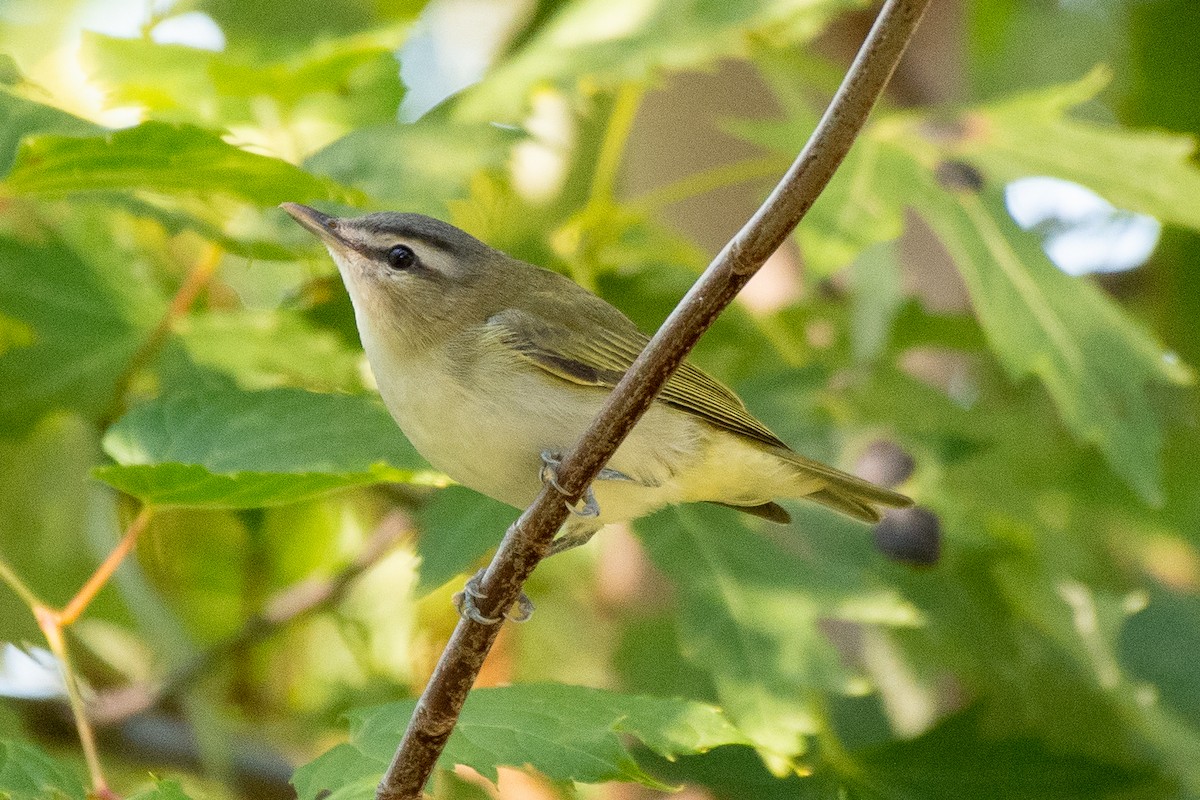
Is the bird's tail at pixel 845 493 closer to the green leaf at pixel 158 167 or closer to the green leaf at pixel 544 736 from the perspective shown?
the green leaf at pixel 544 736

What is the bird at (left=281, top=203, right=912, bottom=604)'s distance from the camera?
6.61 ft

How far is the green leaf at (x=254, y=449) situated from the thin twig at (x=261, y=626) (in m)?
1.01

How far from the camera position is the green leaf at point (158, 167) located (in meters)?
1.79

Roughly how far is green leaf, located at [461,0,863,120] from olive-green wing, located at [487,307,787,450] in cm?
58

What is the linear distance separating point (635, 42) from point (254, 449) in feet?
4.16

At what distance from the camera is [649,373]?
136cm

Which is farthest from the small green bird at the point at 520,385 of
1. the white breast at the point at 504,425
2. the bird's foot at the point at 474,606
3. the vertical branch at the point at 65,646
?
the vertical branch at the point at 65,646

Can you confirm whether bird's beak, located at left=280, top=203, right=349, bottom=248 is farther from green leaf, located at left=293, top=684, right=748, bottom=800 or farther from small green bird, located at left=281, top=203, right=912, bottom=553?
green leaf, located at left=293, top=684, right=748, bottom=800

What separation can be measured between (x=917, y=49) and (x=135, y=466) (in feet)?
9.88

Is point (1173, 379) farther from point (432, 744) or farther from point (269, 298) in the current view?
point (269, 298)

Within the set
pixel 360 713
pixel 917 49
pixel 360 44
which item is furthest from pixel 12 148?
pixel 917 49

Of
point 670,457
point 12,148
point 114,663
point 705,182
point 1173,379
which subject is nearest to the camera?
point 12,148

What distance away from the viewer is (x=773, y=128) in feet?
8.87

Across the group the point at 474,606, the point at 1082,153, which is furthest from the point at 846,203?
the point at 474,606
